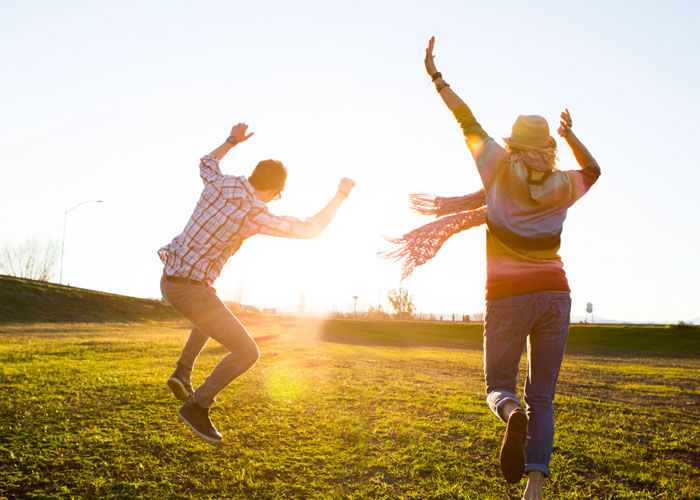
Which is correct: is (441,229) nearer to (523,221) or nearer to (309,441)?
(523,221)

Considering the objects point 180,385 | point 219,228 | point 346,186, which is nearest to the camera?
point 219,228

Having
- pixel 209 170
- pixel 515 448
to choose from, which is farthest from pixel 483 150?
pixel 209 170

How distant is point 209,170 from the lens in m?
4.04

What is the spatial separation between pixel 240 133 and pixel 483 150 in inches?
99.8

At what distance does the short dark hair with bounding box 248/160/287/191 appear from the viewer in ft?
13.0

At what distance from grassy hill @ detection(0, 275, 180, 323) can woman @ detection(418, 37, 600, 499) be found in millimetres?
35582

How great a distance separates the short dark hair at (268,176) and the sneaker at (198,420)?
2.07 metres

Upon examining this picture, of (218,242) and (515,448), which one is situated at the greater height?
(218,242)

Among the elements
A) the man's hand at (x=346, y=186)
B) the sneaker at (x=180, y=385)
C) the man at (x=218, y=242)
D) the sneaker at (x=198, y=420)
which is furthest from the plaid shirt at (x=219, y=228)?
the sneaker at (x=198, y=420)

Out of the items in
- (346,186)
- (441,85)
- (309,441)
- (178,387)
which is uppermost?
(441,85)

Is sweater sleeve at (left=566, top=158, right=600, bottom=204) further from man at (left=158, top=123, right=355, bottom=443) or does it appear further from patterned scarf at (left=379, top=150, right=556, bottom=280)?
man at (left=158, top=123, right=355, bottom=443)

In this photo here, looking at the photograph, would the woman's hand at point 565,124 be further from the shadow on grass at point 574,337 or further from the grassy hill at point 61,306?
the grassy hill at point 61,306

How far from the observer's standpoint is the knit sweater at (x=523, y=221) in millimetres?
3039

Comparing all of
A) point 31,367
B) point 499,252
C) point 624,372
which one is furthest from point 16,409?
point 624,372
